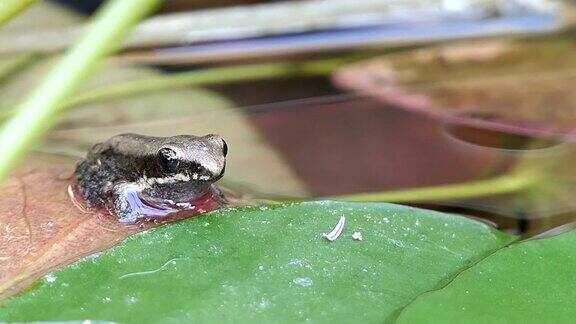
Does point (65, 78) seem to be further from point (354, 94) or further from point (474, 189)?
point (354, 94)

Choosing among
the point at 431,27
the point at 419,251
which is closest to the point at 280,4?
the point at 431,27

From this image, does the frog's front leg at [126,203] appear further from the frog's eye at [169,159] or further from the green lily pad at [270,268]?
the green lily pad at [270,268]

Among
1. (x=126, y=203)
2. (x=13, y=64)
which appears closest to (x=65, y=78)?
(x=126, y=203)

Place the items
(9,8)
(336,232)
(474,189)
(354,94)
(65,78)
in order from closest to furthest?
(65,78) → (9,8) → (336,232) → (474,189) → (354,94)

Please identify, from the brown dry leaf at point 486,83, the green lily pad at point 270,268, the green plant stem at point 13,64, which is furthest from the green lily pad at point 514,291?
the green plant stem at point 13,64

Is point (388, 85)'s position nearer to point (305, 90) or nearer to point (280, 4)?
point (305, 90)

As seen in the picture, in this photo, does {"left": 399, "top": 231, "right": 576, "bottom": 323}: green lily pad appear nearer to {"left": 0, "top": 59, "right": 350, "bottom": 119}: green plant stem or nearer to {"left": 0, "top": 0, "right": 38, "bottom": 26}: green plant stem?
{"left": 0, "top": 0, "right": 38, "bottom": 26}: green plant stem

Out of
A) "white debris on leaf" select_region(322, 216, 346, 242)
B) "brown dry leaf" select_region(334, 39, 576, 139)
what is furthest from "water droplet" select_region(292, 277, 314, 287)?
"brown dry leaf" select_region(334, 39, 576, 139)
